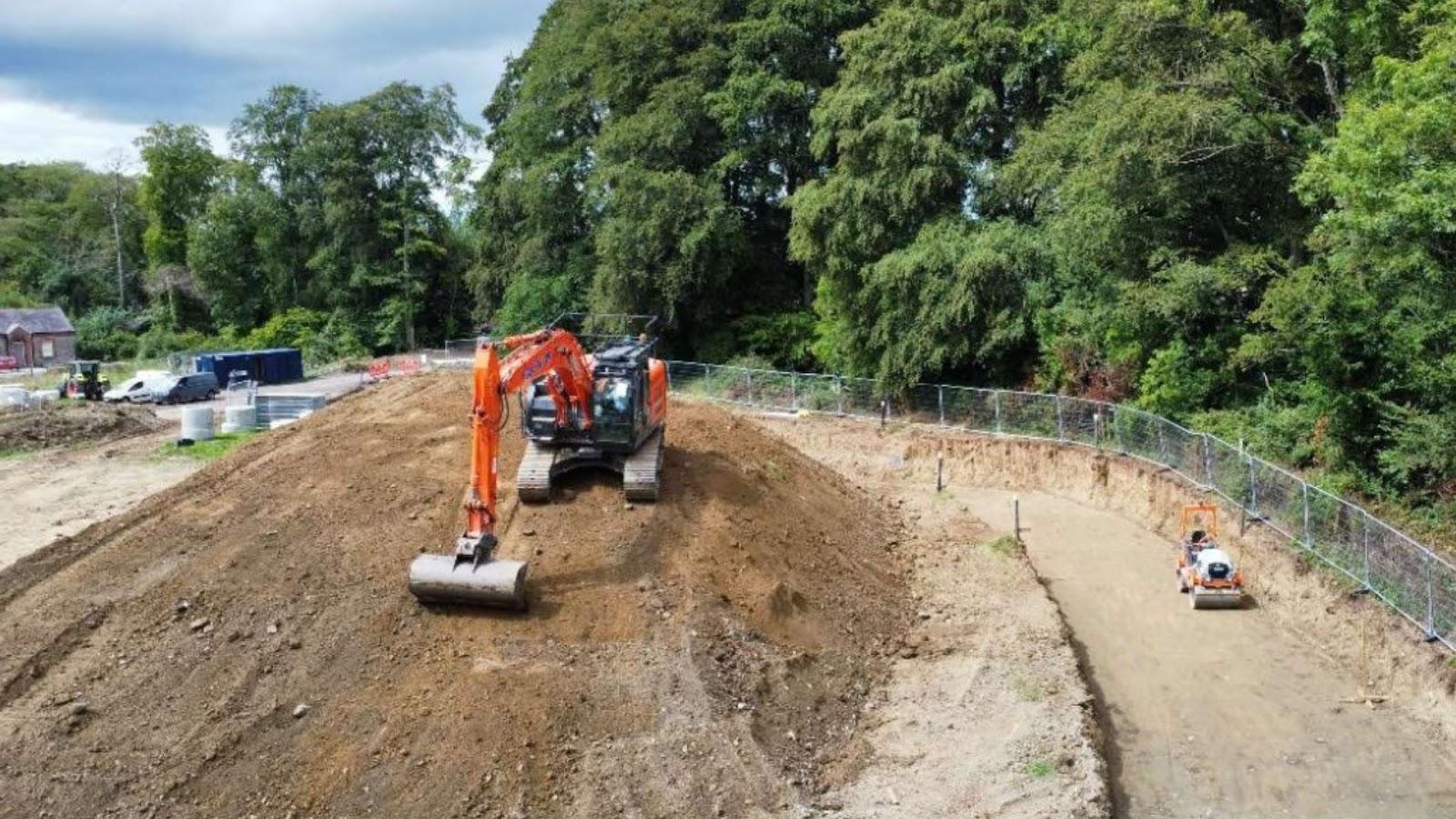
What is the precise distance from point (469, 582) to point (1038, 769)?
719 cm

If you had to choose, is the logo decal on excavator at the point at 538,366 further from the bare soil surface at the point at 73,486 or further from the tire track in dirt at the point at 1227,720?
the bare soil surface at the point at 73,486

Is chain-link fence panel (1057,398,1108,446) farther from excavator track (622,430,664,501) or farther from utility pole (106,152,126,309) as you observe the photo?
utility pole (106,152,126,309)

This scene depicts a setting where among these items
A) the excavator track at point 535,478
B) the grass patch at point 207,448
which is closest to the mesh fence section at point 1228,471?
the excavator track at point 535,478

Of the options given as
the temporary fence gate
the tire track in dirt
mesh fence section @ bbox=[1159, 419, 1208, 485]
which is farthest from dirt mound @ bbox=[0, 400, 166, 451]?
mesh fence section @ bbox=[1159, 419, 1208, 485]

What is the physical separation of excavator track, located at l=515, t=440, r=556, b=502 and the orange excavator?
0.01 metres

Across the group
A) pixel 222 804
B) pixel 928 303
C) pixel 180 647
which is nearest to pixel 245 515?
pixel 180 647

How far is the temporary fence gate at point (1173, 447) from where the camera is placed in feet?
51.9

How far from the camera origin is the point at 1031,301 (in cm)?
2930

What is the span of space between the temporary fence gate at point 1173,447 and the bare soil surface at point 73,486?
15769 millimetres

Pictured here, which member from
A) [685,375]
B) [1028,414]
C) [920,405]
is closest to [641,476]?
[1028,414]

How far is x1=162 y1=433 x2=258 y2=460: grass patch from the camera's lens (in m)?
30.1

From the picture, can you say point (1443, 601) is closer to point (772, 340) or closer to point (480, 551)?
point (480, 551)

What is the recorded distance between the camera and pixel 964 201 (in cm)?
3222

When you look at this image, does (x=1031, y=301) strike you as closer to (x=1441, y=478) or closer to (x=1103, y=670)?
(x=1441, y=478)
